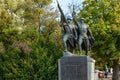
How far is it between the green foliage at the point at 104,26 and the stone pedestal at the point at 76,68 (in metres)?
16.6

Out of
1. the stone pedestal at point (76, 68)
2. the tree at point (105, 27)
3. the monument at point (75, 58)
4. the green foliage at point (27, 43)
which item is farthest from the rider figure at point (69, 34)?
the tree at point (105, 27)

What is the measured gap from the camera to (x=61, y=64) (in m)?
19.7

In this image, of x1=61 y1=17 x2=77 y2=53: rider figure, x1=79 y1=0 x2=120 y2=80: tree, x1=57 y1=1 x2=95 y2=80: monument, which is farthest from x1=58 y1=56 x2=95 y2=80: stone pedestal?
x1=79 y1=0 x2=120 y2=80: tree

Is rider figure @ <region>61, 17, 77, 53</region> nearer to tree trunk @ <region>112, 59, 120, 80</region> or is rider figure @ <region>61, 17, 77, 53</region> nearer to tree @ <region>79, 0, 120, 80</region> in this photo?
tree @ <region>79, 0, 120, 80</region>

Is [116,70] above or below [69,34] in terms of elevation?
below

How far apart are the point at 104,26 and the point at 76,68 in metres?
17.5

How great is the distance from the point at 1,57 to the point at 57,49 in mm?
4419

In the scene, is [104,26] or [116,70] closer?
[104,26]

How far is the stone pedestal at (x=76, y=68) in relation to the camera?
19438 millimetres

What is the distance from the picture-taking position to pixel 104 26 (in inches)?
1438

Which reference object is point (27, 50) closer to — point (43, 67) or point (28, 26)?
point (43, 67)

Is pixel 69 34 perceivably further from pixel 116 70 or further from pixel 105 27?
pixel 116 70

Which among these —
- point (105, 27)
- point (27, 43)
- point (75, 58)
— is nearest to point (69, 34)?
point (75, 58)

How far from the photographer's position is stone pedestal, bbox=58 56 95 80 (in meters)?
19.4
